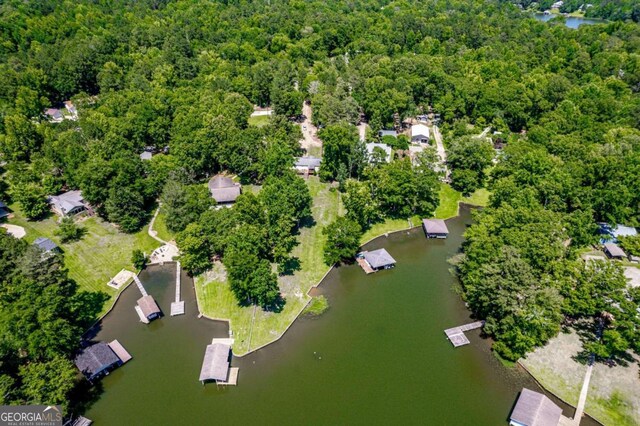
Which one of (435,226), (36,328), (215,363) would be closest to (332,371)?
(215,363)

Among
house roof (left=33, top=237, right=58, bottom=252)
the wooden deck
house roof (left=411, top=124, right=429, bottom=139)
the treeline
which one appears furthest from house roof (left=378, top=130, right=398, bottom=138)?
house roof (left=33, top=237, right=58, bottom=252)

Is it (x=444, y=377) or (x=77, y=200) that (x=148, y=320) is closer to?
(x=77, y=200)

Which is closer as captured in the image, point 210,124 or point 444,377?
point 444,377

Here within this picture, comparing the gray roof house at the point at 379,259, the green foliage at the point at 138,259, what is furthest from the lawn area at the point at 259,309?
the green foliage at the point at 138,259

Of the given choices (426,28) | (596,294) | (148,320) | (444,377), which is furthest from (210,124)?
(426,28)

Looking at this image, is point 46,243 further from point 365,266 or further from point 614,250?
point 614,250

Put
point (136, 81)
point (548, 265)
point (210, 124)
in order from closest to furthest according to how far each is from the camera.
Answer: point (548, 265) < point (210, 124) < point (136, 81)

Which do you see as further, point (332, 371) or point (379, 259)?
point (379, 259)
